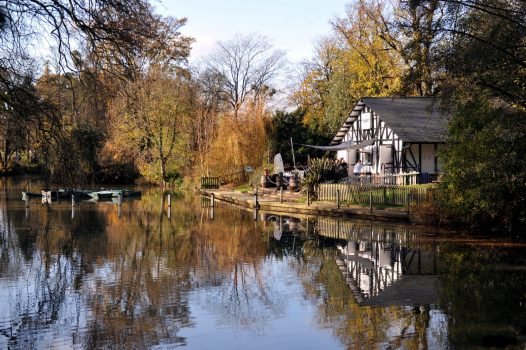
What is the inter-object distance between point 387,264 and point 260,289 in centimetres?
407

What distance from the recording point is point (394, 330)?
9.34m

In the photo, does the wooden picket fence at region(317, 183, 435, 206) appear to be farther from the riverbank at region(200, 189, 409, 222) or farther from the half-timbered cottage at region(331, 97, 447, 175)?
the half-timbered cottage at region(331, 97, 447, 175)

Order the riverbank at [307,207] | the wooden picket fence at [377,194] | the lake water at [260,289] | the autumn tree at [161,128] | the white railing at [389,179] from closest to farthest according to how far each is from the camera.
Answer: the lake water at [260,289]
the wooden picket fence at [377,194]
the riverbank at [307,207]
the white railing at [389,179]
the autumn tree at [161,128]

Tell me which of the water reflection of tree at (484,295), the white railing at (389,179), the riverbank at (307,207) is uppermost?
the white railing at (389,179)

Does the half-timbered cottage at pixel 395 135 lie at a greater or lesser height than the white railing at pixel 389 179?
greater

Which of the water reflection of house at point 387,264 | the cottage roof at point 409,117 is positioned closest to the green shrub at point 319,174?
the cottage roof at point 409,117

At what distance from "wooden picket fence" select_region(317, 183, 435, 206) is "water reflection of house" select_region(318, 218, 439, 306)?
6.92 ft

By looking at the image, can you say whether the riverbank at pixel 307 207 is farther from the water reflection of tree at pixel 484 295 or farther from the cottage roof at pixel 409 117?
the water reflection of tree at pixel 484 295

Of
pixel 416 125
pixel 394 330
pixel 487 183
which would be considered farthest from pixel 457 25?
pixel 416 125

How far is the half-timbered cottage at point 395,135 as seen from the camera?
35.2m

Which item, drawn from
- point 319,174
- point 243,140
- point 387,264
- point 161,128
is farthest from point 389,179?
point 161,128

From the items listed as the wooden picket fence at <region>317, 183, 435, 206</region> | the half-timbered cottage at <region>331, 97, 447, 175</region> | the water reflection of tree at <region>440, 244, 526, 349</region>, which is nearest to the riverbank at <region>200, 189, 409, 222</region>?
the wooden picket fence at <region>317, 183, 435, 206</region>

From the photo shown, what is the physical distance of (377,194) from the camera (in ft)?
91.8

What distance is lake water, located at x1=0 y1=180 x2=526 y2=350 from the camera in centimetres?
922
